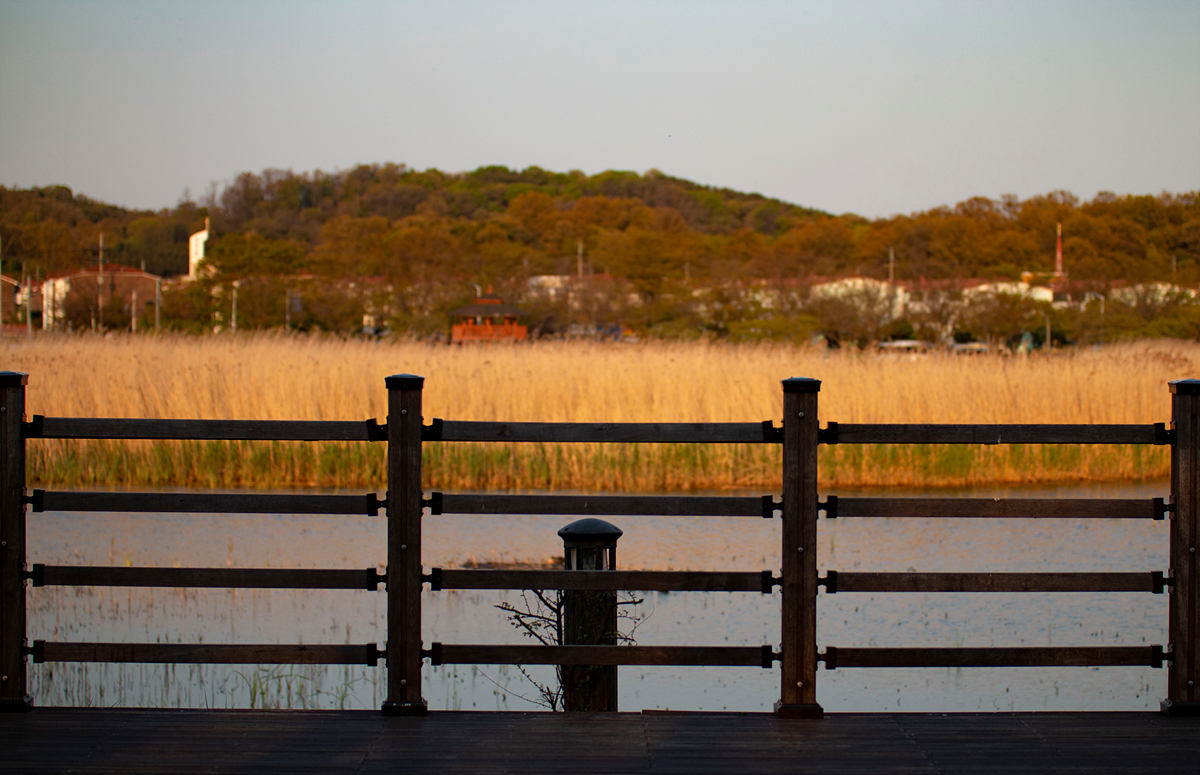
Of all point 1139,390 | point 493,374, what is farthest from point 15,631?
point 1139,390

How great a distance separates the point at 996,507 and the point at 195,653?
8.37 ft

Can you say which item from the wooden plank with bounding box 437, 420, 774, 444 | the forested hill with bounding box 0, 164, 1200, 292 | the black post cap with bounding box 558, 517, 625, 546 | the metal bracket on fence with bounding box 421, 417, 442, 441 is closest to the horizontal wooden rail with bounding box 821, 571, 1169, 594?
the wooden plank with bounding box 437, 420, 774, 444

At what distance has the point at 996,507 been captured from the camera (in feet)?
11.8

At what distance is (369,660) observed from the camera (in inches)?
143

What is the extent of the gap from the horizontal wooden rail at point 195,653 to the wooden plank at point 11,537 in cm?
8

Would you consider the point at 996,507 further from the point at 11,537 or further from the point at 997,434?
the point at 11,537

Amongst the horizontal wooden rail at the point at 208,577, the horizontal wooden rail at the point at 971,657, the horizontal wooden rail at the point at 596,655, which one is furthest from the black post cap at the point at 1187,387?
the horizontal wooden rail at the point at 208,577

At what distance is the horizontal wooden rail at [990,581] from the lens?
3.53m

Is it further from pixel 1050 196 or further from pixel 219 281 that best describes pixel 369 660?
pixel 1050 196

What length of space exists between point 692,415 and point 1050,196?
75.6m

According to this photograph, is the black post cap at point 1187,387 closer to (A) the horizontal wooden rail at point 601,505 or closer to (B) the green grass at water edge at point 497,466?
(A) the horizontal wooden rail at point 601,505

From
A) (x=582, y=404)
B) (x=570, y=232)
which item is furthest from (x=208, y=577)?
(x=570, y=232)

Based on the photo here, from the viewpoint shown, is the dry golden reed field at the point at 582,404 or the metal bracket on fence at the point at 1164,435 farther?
the dry golden reed field at the point at 582,404

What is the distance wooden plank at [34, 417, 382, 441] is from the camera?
3.56 meters
